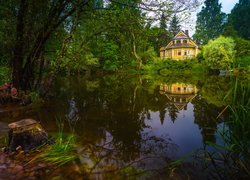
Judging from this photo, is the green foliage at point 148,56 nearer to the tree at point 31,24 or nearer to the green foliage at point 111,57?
the green foliage at point 111,57

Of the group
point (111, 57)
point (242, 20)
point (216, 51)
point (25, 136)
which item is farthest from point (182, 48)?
point (25, 136)

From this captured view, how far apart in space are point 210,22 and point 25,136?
302ft

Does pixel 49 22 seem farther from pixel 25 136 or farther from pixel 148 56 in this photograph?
pixel 148 56

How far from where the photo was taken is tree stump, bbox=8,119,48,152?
462cm

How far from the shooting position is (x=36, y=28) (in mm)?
9445

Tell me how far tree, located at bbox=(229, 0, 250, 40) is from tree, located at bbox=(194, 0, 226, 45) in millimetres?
7486

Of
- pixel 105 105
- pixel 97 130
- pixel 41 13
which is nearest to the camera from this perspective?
pixel 97 130

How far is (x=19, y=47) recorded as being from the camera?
9328 mm

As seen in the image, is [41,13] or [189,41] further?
[189,41]

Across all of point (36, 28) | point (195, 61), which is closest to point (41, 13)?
point (36, 28)

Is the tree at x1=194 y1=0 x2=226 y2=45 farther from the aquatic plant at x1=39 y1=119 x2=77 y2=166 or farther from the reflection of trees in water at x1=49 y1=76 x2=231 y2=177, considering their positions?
the aquatic plant at x1=39 y1=119 x2=77 y2=166

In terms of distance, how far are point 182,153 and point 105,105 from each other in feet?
21.0

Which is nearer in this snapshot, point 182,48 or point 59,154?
point 59,154

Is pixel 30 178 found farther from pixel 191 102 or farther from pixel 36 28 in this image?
pixel 191 102
